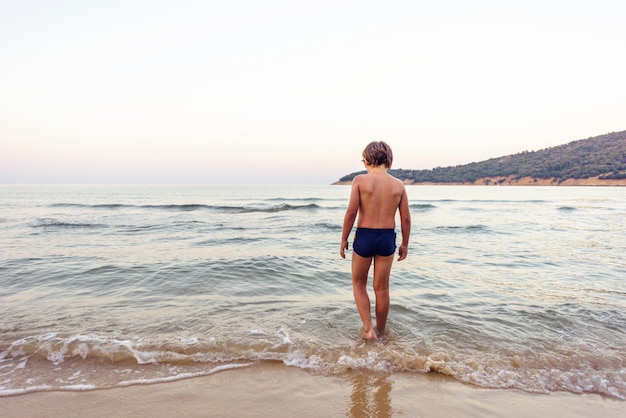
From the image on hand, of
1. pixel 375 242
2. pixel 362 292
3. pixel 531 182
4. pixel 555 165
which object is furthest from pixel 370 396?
pixel 555 165

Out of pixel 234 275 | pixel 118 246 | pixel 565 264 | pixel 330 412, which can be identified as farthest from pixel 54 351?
pixel 565 264

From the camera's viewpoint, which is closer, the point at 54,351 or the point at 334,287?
the point at 54,351

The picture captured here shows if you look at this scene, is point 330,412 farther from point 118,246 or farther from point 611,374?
point 118,246

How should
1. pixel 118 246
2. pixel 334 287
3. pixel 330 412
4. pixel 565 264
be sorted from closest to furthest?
1. pixel 330 412
2. pixel 334 287
3. pixel 565 264
4. pixel 118 246

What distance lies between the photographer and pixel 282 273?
24.2ft

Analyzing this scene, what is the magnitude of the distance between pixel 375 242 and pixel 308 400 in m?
1.83

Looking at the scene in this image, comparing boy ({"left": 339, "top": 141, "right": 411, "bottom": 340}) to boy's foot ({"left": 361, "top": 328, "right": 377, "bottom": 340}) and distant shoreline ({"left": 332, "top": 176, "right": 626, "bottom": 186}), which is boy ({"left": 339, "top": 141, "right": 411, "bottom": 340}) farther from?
distant shoreline ({"left": 332, "top": 176, "right": 626, "bottom": 186})

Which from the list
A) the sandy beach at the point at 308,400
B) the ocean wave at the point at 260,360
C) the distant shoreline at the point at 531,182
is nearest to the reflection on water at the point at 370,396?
the sandy beach at the point at 308,400

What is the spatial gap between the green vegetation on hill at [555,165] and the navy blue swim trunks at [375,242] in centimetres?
6966

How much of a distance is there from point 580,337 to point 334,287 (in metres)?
3.61

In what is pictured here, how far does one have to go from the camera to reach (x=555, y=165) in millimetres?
85438

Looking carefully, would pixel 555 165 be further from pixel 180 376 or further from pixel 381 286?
pixel 180 376

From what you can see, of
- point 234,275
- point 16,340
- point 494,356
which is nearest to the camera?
point 494,356

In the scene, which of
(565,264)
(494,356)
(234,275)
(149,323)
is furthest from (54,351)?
(565,264)
